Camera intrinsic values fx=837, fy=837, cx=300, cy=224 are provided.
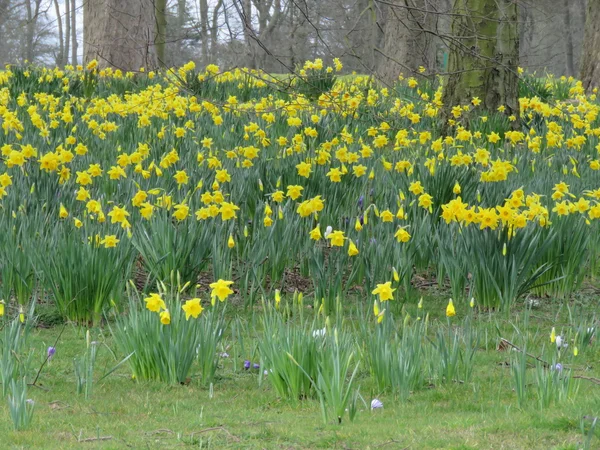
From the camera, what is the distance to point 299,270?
205 inches

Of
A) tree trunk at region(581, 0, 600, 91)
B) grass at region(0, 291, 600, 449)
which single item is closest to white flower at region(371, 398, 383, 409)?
grass at region(0, 291, 600, 449)

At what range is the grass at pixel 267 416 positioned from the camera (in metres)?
2.43

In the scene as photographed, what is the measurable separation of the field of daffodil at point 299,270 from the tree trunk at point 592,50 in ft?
23.4

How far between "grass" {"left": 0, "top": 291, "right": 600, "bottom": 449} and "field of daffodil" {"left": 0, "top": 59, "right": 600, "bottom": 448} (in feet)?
0.09

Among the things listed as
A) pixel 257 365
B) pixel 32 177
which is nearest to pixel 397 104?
pixel 32 177

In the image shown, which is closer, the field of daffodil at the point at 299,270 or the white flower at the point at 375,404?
the white flower at the point at 375,404

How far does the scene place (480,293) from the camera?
14.5 feet

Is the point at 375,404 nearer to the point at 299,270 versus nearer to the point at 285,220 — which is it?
the point at 285,220

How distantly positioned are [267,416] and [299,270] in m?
2.46

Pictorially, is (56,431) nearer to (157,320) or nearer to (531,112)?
(157,320)

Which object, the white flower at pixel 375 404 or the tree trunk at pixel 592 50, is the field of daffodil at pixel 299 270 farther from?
the tree trunk at pixel 592 50

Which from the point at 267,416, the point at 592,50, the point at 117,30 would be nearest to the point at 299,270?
the point at 267,416

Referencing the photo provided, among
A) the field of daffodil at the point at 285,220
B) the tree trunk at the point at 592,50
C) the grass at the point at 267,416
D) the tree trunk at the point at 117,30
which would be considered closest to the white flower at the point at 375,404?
the grass at the point at 267,416

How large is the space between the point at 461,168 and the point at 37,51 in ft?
142
